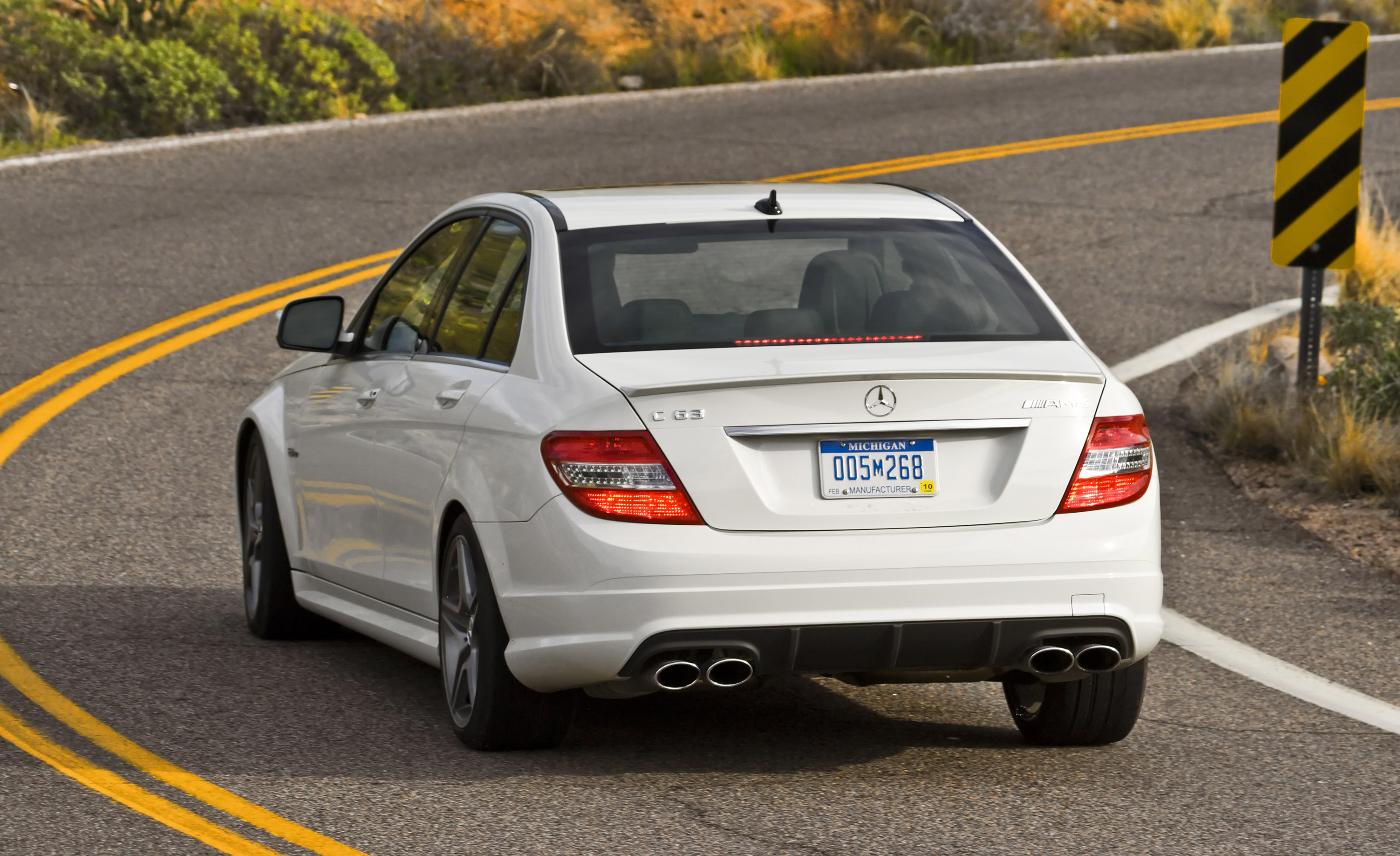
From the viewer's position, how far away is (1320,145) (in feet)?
33.7

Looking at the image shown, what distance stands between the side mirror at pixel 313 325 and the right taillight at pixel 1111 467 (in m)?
2.80

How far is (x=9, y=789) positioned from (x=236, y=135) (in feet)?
47.5

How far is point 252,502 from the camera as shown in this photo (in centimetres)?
794

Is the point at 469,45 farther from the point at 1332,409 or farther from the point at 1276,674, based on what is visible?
the point at 1276,674

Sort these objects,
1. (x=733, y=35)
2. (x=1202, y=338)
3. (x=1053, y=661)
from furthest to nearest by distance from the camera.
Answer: (x=733, y=35) < (x=1202, y=338) < (x=1053, y=661)

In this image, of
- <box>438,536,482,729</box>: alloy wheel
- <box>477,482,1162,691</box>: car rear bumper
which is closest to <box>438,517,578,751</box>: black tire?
<box>438,536,482,729</box>: alloy wheel

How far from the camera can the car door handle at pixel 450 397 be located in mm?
5914

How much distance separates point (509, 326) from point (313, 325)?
1.32 m

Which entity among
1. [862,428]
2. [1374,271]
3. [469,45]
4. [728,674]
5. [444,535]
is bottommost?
[1374,271]

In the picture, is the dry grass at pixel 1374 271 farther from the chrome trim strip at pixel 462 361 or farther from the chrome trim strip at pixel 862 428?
the chrome trim strip at pixel 862 428

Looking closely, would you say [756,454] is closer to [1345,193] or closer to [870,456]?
[870,456]

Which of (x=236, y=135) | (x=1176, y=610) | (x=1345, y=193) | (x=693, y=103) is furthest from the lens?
(x=693, y=103)

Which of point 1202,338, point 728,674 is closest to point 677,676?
point 728,674

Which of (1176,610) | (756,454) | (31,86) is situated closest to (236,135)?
(31,86)
